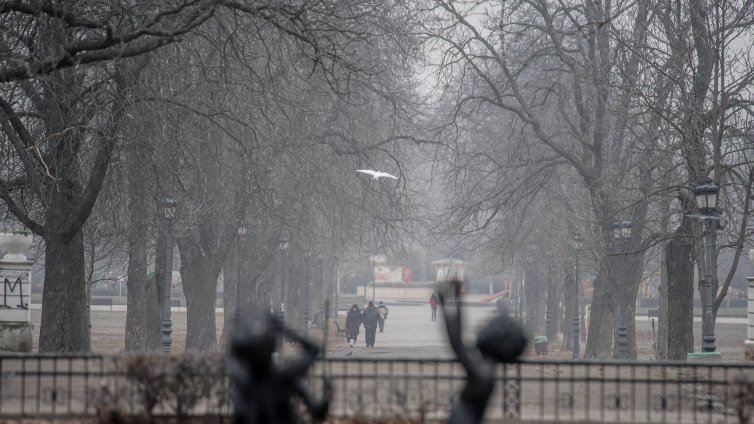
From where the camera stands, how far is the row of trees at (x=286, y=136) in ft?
66.1

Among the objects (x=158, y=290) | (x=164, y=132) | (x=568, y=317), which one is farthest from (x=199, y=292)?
(x=568, y=317)

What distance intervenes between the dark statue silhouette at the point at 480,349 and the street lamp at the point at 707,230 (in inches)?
Result: 588

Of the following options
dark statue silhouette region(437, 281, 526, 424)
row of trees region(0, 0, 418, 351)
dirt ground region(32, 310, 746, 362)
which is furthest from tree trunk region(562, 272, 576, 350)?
dark statue silhouette region(437, 281, 526, 424)

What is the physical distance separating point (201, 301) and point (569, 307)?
19452 mm

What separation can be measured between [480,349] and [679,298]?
17.6 meters

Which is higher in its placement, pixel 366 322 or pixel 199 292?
pixel 199 292

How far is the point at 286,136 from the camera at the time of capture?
29.3 metres

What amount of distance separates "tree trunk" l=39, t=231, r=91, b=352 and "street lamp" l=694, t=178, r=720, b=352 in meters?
11.7

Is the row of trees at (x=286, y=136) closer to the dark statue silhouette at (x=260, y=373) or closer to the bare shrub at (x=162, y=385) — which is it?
the bare shrub at (x=162, y=385)

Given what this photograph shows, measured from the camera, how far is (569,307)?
47.1 m

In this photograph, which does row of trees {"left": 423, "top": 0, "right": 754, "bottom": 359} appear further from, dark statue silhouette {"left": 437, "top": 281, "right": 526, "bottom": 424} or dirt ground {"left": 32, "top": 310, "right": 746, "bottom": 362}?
dark statue silhouette {"left": 437, "top": 281, "right": 526, "bottom": 424}

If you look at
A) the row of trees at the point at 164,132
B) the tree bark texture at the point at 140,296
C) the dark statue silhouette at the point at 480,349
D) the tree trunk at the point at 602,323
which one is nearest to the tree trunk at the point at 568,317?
the tree trunk at the point at 602,323

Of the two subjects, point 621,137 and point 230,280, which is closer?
point 621,137

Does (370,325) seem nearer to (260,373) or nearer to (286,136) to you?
(286,136)
